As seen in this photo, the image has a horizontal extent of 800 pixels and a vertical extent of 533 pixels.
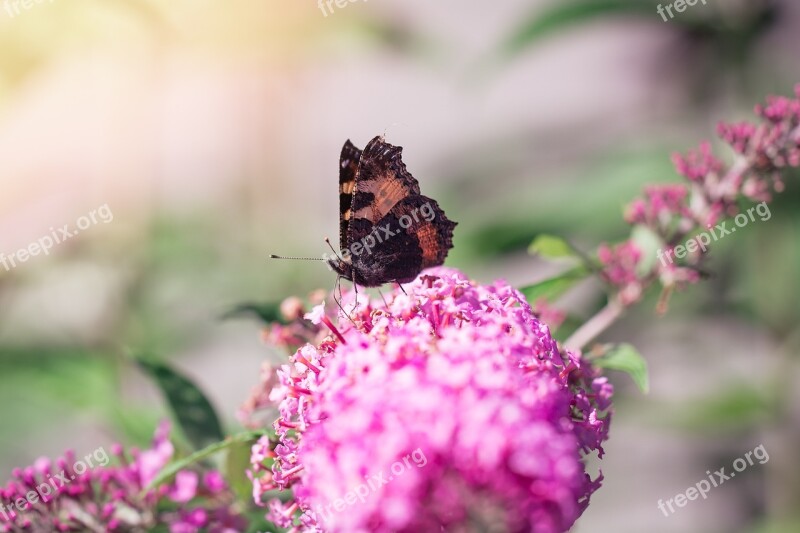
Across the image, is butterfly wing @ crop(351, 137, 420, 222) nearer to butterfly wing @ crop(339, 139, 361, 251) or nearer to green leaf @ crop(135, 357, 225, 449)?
butterfly wing @ crop(339, 139, 361, 251)

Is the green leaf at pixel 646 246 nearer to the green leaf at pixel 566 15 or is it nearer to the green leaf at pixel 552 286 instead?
the green leaf at pixel 552 286

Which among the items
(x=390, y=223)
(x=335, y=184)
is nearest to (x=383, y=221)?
(x=390, y=223)

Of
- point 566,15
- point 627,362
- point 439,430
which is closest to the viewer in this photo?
point 439,430

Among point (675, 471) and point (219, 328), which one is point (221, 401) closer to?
point (219, 328)

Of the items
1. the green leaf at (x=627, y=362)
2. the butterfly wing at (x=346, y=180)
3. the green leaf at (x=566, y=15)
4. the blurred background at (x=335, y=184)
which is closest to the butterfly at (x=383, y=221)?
the butterfly wing at (x=346, y=180)

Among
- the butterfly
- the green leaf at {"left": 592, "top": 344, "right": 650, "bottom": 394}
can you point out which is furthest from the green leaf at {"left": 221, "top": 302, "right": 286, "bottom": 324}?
the green leaf at {"left": 592, "top": 344, "right": 650, "bottom": 394}

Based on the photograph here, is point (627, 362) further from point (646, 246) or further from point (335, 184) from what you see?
point (335, 184)

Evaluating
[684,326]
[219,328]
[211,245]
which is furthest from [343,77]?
[684,326]
